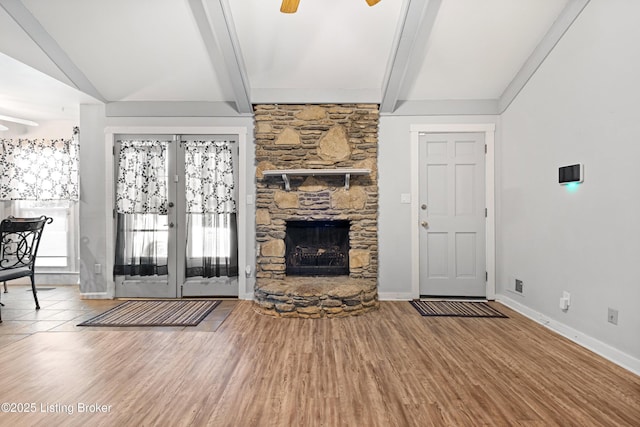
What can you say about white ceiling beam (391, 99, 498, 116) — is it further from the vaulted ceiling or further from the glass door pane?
the glass door pane

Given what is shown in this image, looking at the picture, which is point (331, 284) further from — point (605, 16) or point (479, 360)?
point (605, 16)

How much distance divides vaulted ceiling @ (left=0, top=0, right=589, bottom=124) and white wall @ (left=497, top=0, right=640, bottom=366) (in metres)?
0.39

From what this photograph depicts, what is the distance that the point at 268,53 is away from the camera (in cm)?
364

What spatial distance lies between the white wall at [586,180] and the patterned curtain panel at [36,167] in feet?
20.1

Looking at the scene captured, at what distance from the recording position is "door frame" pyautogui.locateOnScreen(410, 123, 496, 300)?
14.1 feet

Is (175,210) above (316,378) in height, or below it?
above

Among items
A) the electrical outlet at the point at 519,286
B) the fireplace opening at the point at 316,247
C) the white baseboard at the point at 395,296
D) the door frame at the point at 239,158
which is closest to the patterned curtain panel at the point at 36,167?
the door frame at the point at 239,158

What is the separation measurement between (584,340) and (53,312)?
5.32 metres

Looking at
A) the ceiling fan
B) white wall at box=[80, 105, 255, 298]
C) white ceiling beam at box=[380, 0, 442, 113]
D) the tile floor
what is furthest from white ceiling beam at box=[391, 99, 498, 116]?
the tile floor

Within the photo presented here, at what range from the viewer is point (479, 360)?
2572 millimetres

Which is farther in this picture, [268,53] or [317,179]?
[317,179]

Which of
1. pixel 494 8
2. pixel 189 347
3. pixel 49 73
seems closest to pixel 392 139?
pixel 494 8

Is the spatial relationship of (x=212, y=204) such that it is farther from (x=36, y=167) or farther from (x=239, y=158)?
(x=36, y=167)

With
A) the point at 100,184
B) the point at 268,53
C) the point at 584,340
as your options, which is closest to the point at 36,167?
the point at 100,184
